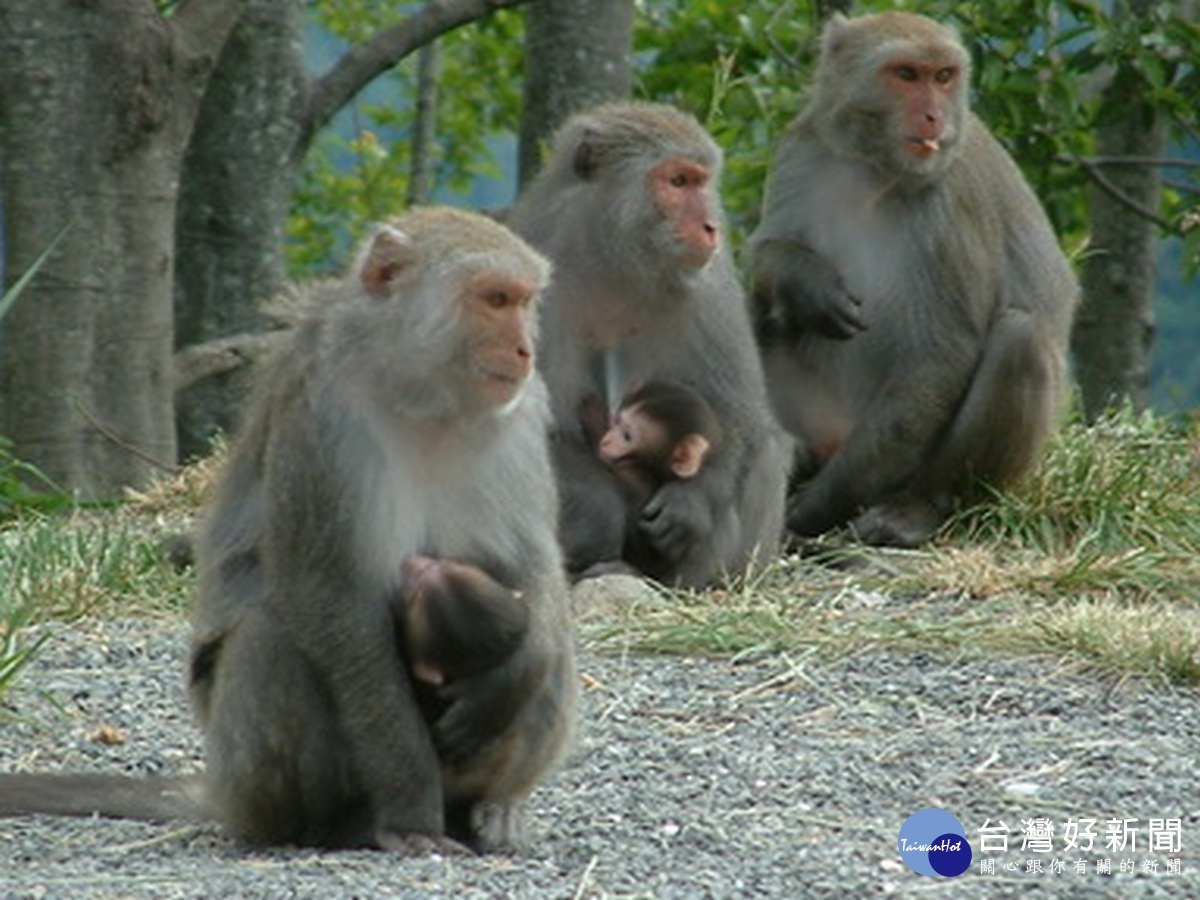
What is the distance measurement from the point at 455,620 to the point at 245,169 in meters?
7.65

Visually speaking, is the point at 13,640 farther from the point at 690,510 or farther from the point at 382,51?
the point at 382,51

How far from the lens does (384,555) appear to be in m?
5.58

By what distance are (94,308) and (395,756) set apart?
5430 millimetres

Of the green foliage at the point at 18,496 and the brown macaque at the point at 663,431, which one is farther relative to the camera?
the green foliage at the point at 18,496

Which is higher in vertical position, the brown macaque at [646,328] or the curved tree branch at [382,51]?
the curved tree branch at [382,51]

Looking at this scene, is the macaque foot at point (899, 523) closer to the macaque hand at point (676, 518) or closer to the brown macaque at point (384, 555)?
the macaque hand at point (676, 518)

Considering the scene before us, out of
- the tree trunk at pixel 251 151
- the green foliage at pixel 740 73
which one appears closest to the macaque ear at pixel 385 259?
the green foliage at pixel 740 73

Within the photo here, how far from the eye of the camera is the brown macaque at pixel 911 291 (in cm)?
947

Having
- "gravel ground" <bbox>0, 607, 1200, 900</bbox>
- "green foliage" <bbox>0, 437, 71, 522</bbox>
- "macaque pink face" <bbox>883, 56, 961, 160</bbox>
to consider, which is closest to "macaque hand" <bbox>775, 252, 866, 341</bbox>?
"macaque pink face" <bbox>883, 56, 961, 160</bbox>

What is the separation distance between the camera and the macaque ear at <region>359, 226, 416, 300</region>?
19.0ft

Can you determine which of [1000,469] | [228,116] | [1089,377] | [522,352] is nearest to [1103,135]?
[1089,377]

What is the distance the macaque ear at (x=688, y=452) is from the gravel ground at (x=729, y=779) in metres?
0.86

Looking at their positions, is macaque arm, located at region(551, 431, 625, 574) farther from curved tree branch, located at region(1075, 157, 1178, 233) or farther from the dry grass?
curved tree branch, located at region(1075, 157, 1178, 233)

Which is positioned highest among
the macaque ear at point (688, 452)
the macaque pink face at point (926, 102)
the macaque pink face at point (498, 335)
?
the macaque pink face at point (926, 102)
